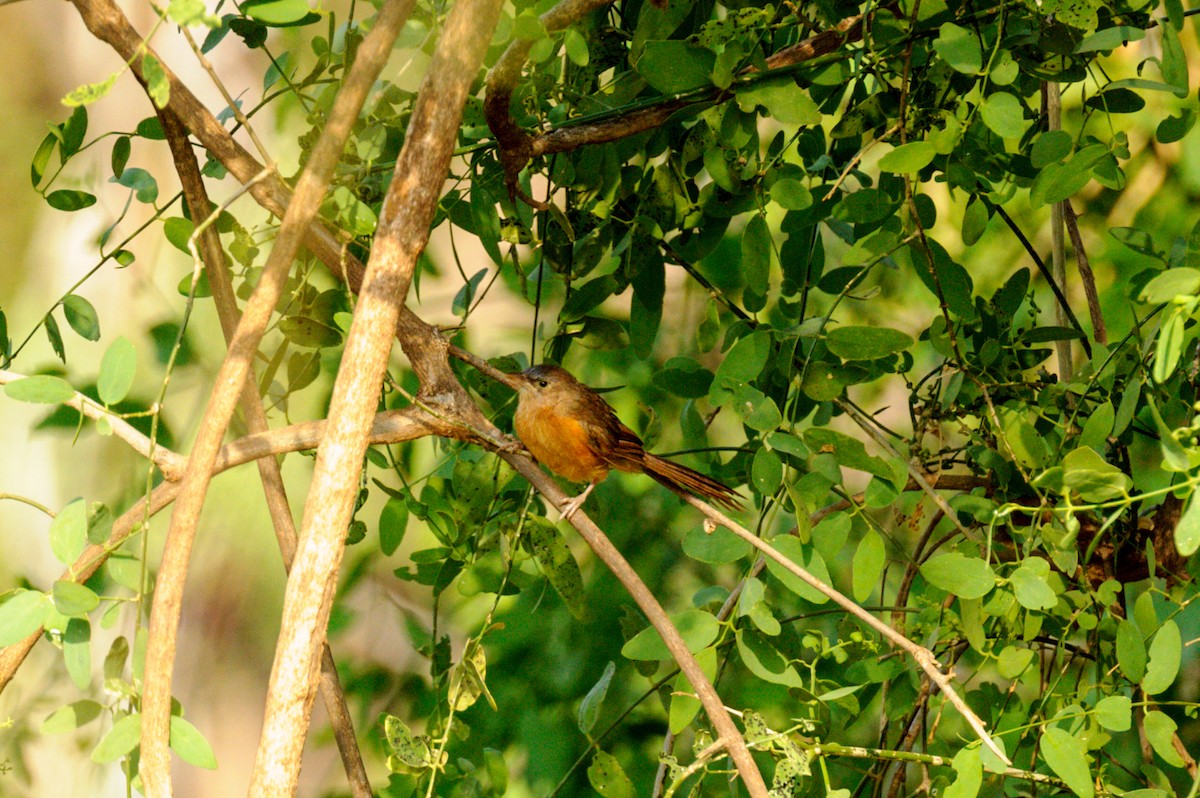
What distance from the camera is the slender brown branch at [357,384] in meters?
0.78

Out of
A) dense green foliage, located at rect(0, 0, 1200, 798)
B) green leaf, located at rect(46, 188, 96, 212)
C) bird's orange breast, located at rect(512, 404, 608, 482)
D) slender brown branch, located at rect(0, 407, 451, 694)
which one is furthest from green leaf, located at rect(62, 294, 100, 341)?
bird's orange breast, located at rect(512, 404, 608, 482)

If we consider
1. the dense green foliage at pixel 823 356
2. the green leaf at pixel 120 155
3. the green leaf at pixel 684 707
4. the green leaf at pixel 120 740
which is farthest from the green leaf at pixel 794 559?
the green leaf at pixel 120 155

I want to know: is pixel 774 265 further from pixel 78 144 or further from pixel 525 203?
pixel 78 144

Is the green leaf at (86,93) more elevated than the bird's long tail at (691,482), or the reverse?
the green leaf at (86,93)

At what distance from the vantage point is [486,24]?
0.87m

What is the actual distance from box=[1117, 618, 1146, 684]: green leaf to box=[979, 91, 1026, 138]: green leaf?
48 centimetres

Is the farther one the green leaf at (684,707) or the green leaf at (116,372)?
the green leaf at (684,707)

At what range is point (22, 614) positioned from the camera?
2.70 feet

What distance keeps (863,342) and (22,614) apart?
2.64ft

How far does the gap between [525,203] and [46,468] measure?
1609 mm

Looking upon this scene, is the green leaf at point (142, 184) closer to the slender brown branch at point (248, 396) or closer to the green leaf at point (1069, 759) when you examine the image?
the slender brown branch at point (248, 396)

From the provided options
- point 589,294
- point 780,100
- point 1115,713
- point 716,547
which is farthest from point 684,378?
point 1115,713

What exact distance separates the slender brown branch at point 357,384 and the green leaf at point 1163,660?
74 cm

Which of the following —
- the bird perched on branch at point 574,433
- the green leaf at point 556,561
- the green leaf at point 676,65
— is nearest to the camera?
the green leaf at point 676,65
